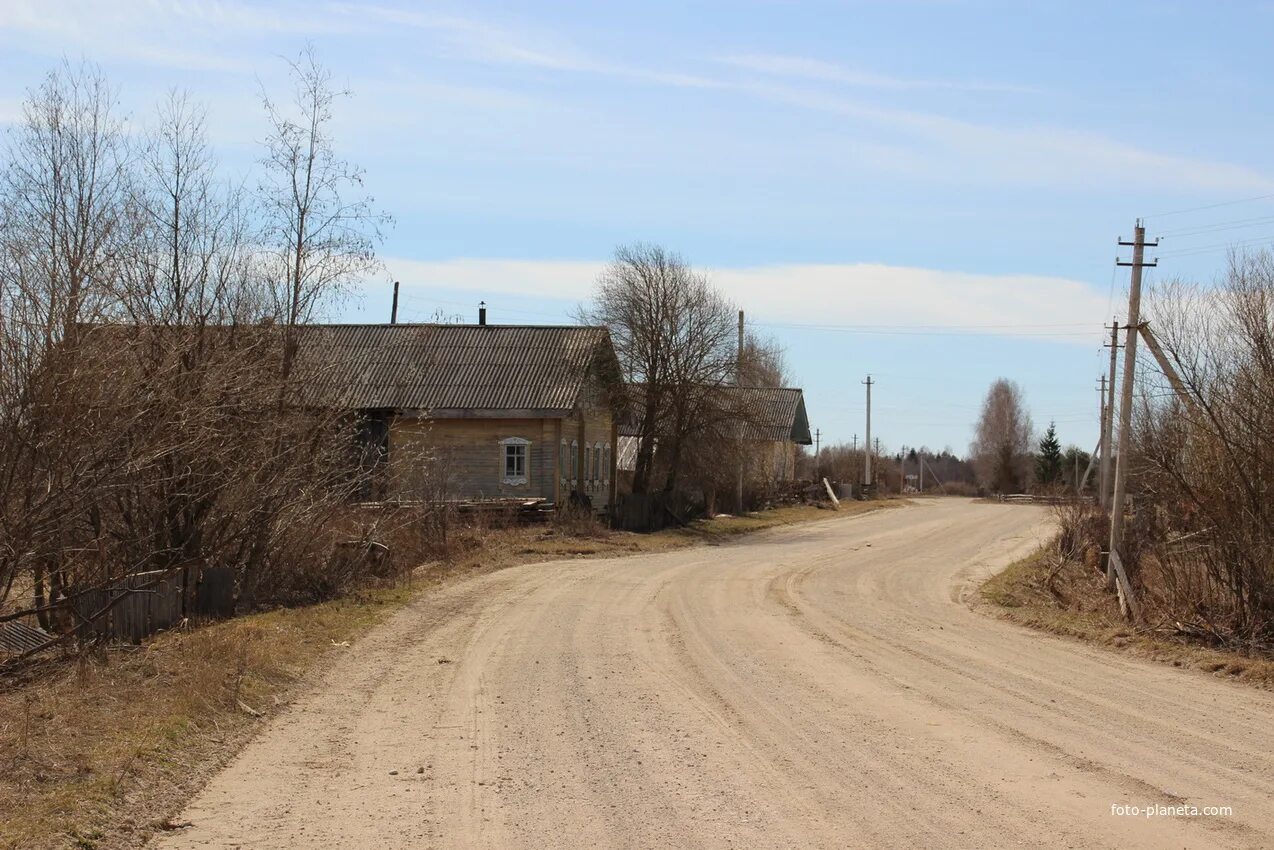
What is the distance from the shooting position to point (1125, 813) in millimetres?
6746

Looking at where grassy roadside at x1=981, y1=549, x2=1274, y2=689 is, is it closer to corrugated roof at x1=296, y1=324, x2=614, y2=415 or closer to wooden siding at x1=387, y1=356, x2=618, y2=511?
wooden siding at x1=387, y1=356, x2=618, y2=511

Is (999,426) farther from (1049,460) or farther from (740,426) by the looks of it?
(740,426)

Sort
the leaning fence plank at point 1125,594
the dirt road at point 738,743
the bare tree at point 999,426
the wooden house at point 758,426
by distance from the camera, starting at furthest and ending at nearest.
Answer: the bare tree at point 999,426 < the wooden house at point 758,426 < the leaning fence plank at point 1125,594 < the dirt road at point 738,743

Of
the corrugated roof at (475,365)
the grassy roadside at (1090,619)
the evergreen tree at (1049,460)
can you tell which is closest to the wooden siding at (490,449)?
the corrugated roof at (475,365)

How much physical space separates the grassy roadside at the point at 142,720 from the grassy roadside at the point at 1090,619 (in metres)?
9.66

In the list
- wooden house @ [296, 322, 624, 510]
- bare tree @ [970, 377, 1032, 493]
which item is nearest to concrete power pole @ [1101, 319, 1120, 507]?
wooden house @ [296, 322, 624, 510]

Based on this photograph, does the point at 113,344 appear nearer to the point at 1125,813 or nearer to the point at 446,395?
the point at 1125,813

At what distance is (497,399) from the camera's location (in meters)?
36.1

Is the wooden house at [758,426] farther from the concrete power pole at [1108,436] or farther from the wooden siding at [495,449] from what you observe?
the concrete power pole at [1108,436]

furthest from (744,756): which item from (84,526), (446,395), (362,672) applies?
(446,395)

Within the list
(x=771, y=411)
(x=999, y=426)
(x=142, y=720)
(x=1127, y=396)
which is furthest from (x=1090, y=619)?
(x=999, y=426)

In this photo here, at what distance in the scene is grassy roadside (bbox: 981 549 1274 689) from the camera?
1280 cm

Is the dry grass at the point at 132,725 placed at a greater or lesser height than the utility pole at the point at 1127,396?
lesser

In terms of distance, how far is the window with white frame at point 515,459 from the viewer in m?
35.9
